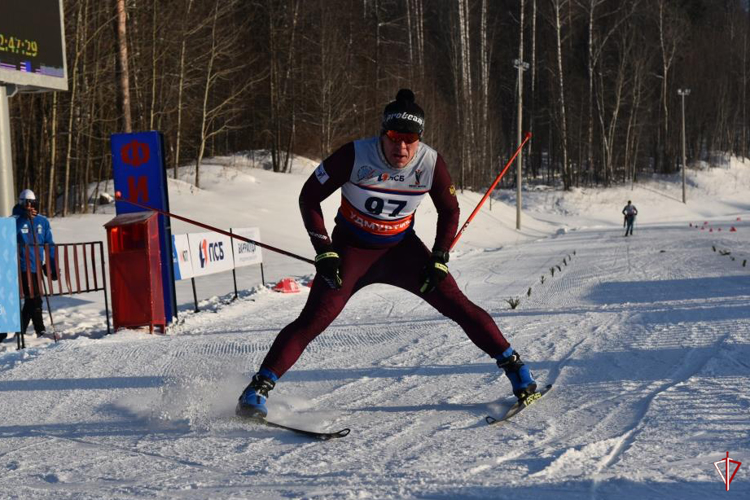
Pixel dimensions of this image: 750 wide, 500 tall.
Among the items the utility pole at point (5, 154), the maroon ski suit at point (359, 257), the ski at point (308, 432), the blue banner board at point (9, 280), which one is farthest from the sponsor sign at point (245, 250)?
the ski at point (308, 432)

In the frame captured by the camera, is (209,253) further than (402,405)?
Yes

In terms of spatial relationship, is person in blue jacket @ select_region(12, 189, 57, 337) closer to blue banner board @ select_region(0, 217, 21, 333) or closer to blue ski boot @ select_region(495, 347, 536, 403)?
blue banner board @ select_region(0, 217, 21, 333)

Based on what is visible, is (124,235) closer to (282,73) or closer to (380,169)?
(380,169)

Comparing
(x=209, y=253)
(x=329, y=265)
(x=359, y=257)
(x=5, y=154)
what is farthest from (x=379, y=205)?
(x=5, y=154)

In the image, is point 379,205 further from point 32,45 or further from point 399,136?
point 32,45

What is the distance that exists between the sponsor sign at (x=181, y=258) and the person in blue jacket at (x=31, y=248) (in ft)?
4.71

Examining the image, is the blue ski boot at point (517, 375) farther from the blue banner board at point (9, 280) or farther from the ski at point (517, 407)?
the blue banner board at point (9, 280)

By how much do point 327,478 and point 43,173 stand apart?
21223 mm

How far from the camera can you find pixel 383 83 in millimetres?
39469

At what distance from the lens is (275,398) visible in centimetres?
464

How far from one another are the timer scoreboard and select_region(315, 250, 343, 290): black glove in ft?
29.9

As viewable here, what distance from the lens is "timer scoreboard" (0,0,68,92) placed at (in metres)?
11.2

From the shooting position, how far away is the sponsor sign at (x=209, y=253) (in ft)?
33.6

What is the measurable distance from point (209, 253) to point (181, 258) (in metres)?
1.19
